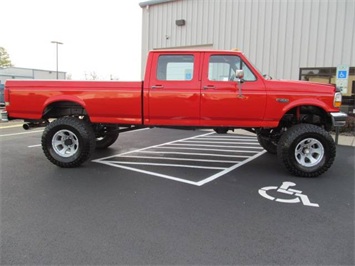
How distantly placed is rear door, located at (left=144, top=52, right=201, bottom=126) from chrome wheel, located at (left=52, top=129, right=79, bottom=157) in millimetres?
1418

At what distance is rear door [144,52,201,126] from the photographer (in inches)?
227

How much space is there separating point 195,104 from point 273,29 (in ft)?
31.0

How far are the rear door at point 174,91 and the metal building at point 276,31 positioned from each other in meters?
8.50

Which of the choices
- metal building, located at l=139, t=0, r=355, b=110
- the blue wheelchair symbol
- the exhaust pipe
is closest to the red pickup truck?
the exhaust pipe

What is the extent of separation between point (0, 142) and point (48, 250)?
6929 mm

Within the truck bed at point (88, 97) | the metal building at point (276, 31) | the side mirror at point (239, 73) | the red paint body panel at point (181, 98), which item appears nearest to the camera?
the side mirror at point (239, 73)

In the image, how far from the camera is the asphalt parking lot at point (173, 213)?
9.62 ft

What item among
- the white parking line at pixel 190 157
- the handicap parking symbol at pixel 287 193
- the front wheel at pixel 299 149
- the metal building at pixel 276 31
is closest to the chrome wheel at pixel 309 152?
the front wheel at pixel 299 149

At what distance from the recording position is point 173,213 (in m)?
3.87

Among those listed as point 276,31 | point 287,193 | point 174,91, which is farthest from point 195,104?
point 276,31

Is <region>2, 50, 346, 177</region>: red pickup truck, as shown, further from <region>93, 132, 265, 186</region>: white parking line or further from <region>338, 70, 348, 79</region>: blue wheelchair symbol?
<region>338, 70, 348, 79</region>: blue wheelchair symbol

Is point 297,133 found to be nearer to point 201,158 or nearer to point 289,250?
point 201,158

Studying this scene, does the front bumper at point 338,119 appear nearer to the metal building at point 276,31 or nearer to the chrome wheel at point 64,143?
the chrome wheel at point 64,143

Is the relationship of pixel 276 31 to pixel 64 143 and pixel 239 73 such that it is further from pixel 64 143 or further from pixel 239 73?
pixel 64 143
